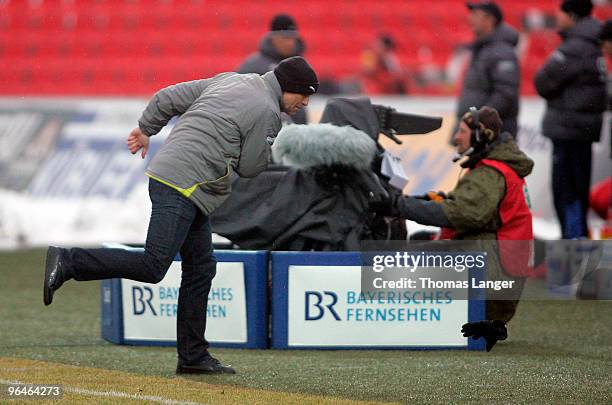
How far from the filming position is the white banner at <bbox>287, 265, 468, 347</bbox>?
22.1 feet

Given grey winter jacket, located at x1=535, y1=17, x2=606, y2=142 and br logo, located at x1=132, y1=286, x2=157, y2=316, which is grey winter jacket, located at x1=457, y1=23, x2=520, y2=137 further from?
br logo, located at x1=132, y1=286, x2=157, y2=316

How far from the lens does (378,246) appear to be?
7.08 m

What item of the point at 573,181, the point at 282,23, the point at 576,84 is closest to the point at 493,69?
the point at 576,84

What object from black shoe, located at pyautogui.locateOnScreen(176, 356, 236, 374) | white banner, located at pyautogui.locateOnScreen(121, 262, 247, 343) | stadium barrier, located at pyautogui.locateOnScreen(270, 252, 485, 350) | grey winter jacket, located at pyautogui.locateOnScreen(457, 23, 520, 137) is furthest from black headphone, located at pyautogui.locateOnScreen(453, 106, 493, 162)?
grey winter jacket, located at pyautogui.locateOnScreen(457, 23, 520, 137)

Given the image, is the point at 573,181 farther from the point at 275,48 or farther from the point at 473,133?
the point at 473,133

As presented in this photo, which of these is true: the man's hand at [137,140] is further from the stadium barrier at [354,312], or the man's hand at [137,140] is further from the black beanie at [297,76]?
the stadium barrier at [354,312]

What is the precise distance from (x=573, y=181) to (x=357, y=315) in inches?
136

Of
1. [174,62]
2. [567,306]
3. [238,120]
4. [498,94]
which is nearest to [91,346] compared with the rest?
[238,120]

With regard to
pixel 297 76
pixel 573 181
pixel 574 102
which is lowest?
pixel 573 181

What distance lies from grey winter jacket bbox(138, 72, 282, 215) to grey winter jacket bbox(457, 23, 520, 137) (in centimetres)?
400

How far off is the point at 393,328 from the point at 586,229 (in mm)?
3323

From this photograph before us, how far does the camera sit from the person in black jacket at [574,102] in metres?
9.49

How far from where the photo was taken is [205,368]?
5.86m

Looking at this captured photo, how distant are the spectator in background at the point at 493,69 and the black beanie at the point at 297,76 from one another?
395 centimetres
